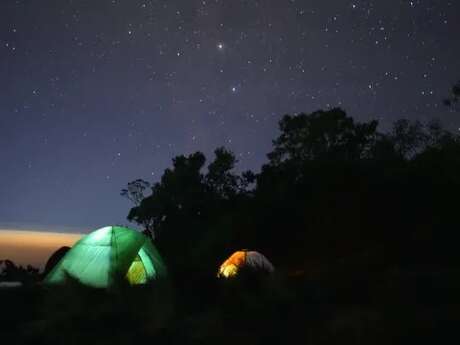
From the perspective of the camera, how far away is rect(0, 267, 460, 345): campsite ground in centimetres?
591

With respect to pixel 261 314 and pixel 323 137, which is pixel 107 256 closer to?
pixel 261 314

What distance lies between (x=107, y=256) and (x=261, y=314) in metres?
6.24

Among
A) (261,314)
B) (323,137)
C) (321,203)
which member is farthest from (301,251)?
(261,314)

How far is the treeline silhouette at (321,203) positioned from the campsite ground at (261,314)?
1.25m

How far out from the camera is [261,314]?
673 cm

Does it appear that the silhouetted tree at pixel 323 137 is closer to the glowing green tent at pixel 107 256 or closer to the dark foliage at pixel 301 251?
the dark foliage at pixel 301 251

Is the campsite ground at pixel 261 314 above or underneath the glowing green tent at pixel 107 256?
underneath

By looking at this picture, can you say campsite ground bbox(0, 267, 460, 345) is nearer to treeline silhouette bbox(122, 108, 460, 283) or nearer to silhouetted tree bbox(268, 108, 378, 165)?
treeline silhouette bbox(122, 108, 460, 283)

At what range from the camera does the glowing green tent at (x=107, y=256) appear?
12.0m

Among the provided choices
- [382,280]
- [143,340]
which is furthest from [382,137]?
[143,340]

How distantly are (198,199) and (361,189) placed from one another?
11.8 metres

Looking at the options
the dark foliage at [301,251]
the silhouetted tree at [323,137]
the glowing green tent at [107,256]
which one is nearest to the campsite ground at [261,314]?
the dark foliage at [301,251]

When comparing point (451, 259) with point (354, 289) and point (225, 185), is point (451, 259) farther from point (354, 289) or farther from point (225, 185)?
point (225, 185)

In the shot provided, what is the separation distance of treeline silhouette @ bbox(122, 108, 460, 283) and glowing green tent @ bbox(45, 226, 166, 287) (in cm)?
82
